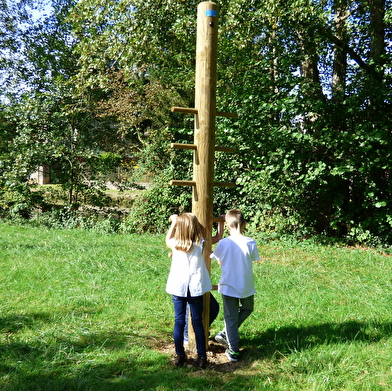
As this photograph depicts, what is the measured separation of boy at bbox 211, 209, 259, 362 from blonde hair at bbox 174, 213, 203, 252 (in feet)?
1.01

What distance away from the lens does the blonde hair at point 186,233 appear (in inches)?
136

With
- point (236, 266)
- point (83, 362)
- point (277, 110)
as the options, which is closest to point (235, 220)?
point (236, 266)

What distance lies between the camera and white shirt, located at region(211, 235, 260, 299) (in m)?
3.62

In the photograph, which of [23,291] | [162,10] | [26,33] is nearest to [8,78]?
[26,33]

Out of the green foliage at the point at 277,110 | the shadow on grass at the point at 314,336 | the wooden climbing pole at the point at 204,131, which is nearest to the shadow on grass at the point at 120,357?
the shadow on grass at the point at 314,336

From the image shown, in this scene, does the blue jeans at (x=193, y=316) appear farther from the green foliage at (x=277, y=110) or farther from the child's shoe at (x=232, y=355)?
the green foliage at (x=277, y=110)

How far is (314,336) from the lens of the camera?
4199mm

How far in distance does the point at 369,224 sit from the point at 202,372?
7048 millimetres

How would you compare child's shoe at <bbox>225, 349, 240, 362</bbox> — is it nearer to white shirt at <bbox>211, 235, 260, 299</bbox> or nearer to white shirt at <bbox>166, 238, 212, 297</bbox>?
white shirt at <bbox>211, 235, 260, 299</bbox>


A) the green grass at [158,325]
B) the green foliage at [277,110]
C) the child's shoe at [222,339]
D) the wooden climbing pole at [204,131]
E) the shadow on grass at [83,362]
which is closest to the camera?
the shadow on grass at [83,362]

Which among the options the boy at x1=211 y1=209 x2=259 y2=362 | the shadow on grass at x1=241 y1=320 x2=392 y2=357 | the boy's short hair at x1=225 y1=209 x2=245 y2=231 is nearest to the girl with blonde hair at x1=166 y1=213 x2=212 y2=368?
the boy at x1=211 y1=209 x2=259 y2=362

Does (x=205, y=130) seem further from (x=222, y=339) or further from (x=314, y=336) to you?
(x=314, y=336)

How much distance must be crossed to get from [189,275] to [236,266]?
18.5 inches

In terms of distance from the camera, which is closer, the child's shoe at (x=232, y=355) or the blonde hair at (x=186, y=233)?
the blonde hair at (x=186, y=233)
